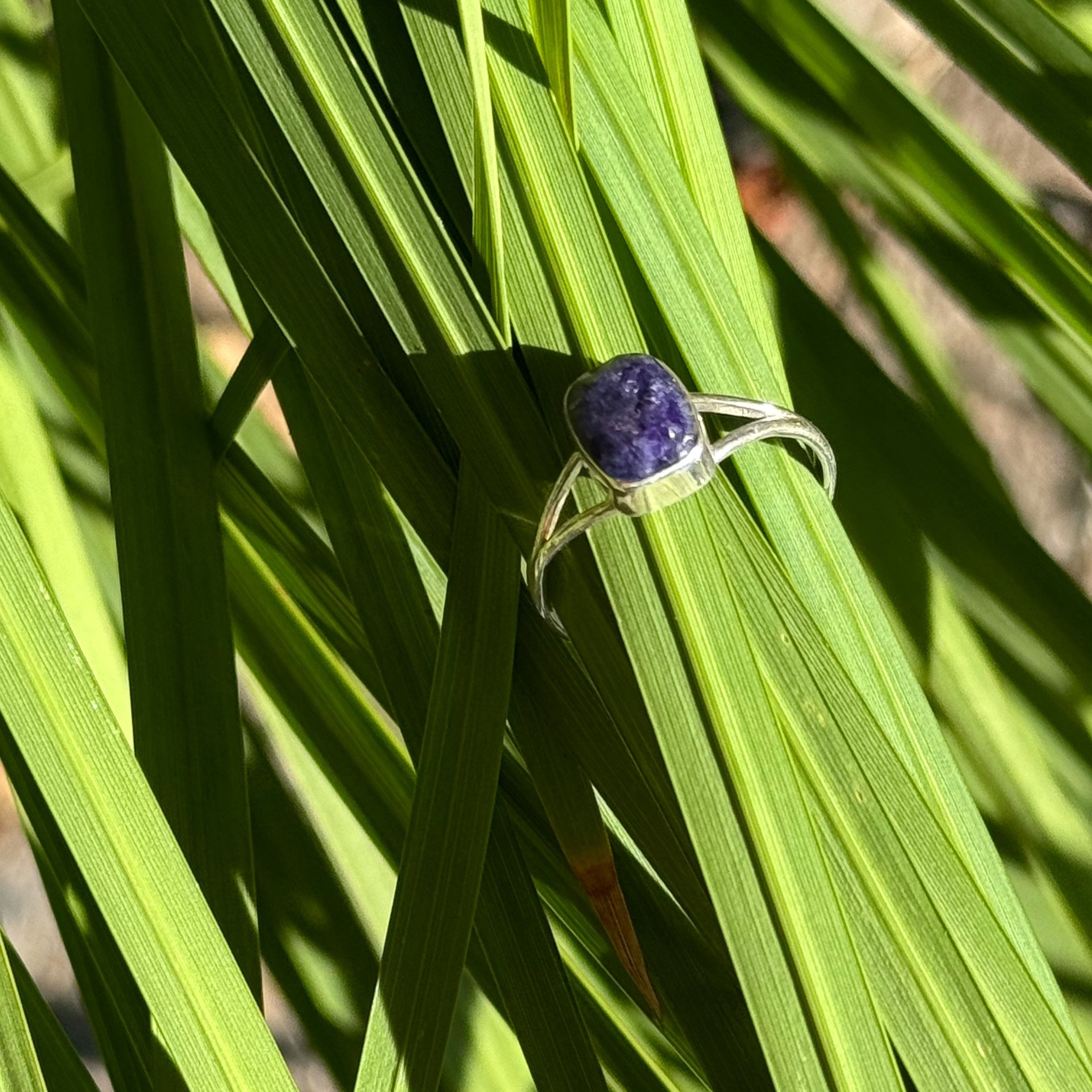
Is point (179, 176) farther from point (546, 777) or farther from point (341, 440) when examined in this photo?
point (546, 777)

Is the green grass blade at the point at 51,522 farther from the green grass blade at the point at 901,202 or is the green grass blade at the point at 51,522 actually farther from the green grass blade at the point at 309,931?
the green grass blade at the point at 901,202

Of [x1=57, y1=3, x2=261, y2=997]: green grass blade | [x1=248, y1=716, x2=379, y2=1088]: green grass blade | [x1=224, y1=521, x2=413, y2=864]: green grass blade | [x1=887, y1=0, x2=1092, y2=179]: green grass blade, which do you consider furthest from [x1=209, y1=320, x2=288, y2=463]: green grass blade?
[x1=887, y1=0, x2=1092, y2=179]: green grass blade

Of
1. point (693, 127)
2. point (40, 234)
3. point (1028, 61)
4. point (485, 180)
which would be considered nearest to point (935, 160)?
point (1028, 61)

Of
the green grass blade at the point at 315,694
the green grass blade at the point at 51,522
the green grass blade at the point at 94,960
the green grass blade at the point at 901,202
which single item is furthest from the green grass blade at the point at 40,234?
the green grass blade at the point at 901,202

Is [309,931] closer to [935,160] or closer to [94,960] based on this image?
[94,960]

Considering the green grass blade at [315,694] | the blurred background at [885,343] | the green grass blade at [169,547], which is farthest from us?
the blurred background at [885,343]

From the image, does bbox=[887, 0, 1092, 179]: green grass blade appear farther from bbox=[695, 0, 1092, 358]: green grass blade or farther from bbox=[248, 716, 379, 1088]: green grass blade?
bbox=[248, 716, 379, 1088]: green grass blade
